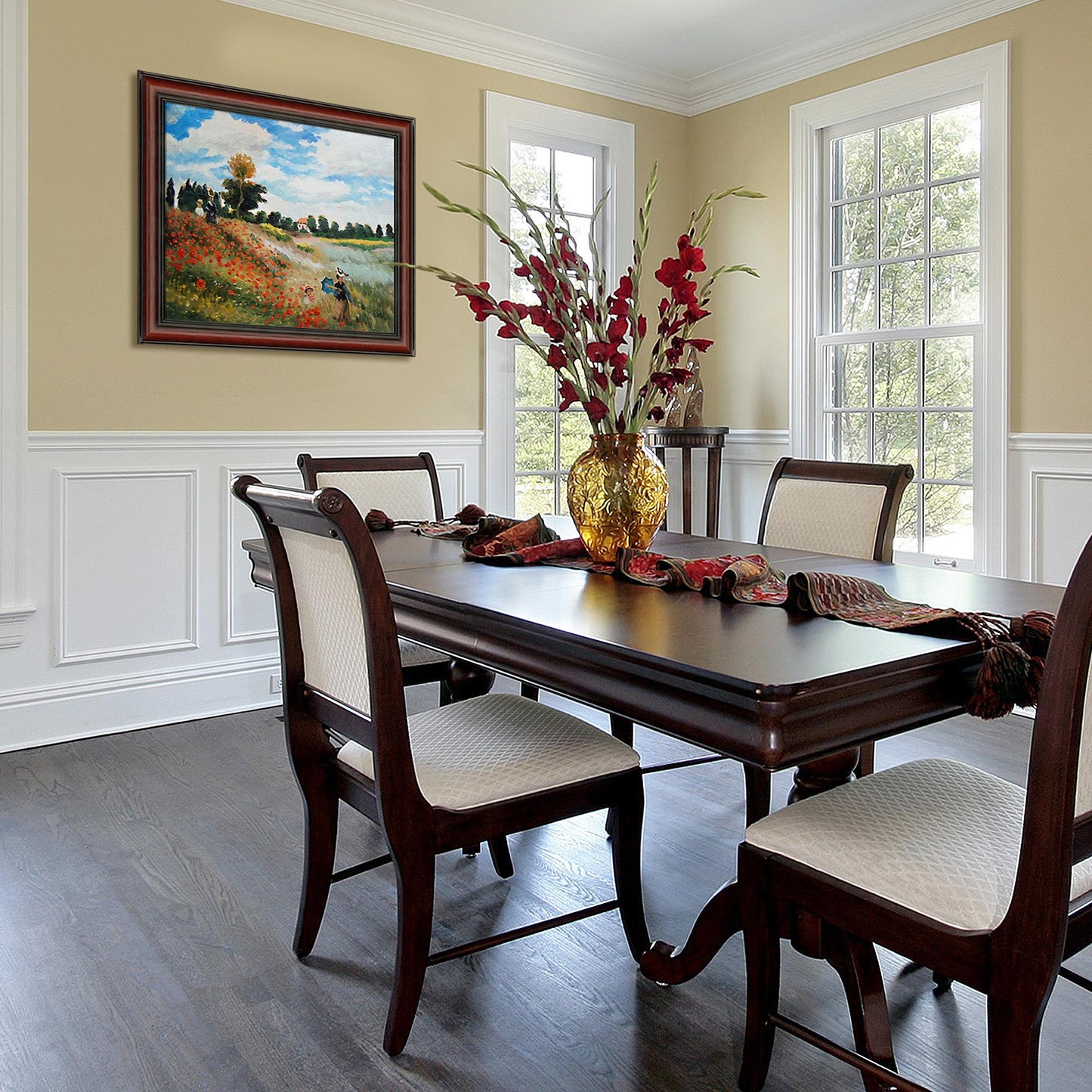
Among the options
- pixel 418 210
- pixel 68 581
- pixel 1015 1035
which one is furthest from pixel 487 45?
pixel 1015 1035

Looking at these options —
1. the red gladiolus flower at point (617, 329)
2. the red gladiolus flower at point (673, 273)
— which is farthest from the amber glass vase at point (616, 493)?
the red gladiolus flower at point (673, 273)

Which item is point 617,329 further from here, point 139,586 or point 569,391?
point 139,586

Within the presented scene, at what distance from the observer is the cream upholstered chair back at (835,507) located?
2689mm

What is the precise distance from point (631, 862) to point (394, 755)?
551 mm

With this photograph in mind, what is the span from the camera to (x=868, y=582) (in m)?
1.86

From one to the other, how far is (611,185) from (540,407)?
115 centimetres

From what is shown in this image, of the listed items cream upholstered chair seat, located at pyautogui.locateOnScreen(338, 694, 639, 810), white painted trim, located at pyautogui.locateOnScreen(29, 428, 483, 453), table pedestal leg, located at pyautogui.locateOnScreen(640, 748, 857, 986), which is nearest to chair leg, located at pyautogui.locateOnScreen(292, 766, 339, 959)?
cream upholstered chair seat, located at pyautogui.locateOnScreen(338, 694, 639, 810)

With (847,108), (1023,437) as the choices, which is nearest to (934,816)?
(1023,437)

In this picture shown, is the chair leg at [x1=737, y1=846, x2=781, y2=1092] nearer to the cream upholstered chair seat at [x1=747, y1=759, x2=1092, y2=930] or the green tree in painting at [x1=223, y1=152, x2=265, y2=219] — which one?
the cream upholstered chair seat at [x1=747, y1=759, x2=1092, y2=930]

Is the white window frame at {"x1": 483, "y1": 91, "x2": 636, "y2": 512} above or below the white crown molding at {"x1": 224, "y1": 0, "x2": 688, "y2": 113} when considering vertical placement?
below

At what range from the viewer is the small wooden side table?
475cm

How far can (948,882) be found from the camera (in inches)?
52.0

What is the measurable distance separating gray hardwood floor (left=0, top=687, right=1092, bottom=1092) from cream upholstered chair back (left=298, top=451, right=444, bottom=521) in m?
0.96

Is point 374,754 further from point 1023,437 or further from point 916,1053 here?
point 1023,437
